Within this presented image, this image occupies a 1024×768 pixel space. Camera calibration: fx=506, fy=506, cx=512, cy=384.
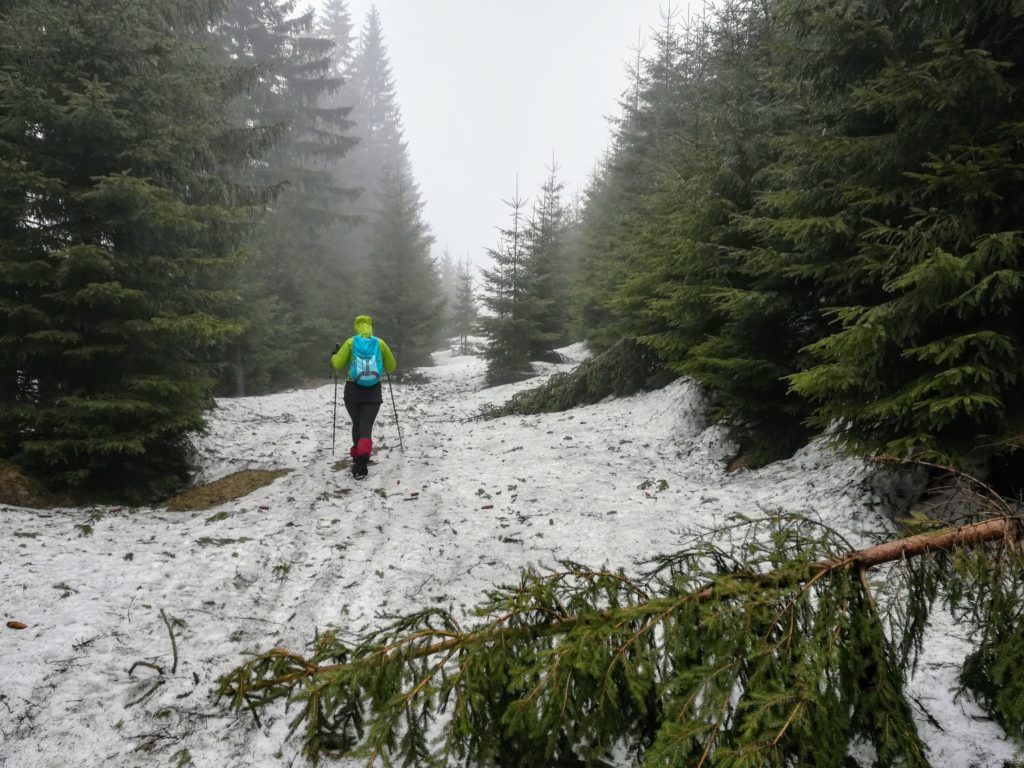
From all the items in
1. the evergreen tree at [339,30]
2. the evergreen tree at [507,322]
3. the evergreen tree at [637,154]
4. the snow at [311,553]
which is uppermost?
the evergreen tree at [339,30]

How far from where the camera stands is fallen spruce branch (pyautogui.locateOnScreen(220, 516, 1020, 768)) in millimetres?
1719

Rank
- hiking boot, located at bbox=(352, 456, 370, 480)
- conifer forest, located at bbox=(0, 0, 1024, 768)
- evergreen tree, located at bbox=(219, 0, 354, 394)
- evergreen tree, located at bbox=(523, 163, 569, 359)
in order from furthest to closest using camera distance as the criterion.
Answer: evergreen tree, located at bbox=(523, 163, 569, 359), evergreen tree, located at bbox=(219, 0, 354, 394), hiking boot, located at bbox=(352, 456, 370, 480), conifer forest, located at bbox=(0, 0, 1024, 768)

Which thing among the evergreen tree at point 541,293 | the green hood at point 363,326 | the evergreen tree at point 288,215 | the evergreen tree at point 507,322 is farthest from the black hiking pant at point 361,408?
the evergreen tree at point 541,293

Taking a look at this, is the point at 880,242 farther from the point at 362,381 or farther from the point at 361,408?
the point at 361,408

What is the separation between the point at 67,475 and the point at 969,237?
10434 mm

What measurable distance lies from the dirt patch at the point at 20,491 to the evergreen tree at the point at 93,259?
0.65 feet

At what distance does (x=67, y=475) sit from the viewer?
662cm

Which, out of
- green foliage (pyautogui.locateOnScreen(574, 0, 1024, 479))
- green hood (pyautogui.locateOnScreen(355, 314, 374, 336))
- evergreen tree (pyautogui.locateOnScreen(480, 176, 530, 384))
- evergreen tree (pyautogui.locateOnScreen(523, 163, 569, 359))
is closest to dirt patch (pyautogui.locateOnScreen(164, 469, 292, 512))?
green hood (pyautogui.locateOnScreen(355, 314, 374, 336))

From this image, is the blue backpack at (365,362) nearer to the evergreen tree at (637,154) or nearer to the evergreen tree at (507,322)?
the evergreen tree at (637,154)

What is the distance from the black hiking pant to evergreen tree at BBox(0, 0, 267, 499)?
2.12 metres

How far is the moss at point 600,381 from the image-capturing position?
11.9m

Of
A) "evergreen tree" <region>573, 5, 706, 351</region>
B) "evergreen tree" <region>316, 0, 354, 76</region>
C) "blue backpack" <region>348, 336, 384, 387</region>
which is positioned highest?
"evergreen tree" <region>316, 0, 354, 76</region>

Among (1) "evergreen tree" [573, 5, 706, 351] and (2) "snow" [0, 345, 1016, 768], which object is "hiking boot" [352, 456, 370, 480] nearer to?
(2) "snow" [0, 345, 1016, 768]

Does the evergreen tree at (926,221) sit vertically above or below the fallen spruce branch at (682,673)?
above
